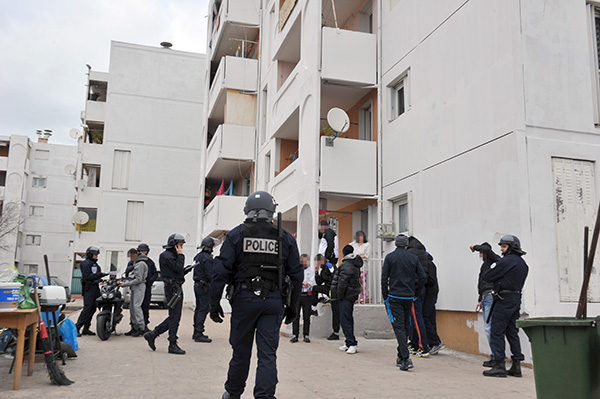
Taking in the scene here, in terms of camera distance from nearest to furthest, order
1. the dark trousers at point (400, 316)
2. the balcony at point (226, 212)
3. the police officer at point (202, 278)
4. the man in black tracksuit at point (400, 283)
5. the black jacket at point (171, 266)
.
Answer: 1. the dark trousers at point (400, 316)
2. the man in black tracksuit at point (400, 283)
3. the black jacket at point (171, 266)
4. the police officer at point (202, 278)
5. the balcony at point (226, 212)

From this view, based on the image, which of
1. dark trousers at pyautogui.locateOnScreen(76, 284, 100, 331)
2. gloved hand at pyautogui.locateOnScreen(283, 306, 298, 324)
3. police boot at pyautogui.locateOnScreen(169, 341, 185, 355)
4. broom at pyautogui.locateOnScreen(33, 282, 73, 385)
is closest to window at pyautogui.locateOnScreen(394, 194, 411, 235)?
police boot at pyautogui.locateOnScreen(169, 341, 185, 355)

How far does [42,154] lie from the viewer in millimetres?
58969

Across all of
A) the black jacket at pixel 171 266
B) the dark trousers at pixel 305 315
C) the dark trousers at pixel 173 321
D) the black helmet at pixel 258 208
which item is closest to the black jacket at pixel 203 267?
the black jacket at pixel 171 266

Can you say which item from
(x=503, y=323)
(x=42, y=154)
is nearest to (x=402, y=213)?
(x=503, y=323)

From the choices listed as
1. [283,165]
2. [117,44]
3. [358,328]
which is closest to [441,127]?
[358,328]

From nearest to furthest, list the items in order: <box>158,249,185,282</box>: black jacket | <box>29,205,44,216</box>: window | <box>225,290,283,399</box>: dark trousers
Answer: <box>225,290,283,399</box>: dark trousers
<box>158,249,185,282</box>: black jacket
<box>29,205,44,216</box>: window

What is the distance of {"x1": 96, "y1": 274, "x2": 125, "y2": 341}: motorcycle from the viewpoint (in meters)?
11.4

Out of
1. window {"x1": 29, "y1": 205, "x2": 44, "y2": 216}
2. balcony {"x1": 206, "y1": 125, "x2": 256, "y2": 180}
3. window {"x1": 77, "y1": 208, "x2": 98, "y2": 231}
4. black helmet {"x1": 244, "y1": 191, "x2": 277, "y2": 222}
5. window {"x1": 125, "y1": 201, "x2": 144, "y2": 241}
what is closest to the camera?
black helmet {"x1": 244, "y1": 191, "x2": 277, "y2": 222}

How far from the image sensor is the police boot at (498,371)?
773cm

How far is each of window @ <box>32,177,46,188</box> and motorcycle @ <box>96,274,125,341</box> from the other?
52006 mm

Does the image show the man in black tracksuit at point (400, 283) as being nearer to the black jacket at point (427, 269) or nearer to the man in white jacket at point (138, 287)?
the black jacket at point (427, 269)

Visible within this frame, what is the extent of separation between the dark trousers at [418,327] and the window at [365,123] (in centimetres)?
707

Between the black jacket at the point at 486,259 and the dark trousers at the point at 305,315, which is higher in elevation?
the black jacket at the point at 486,259

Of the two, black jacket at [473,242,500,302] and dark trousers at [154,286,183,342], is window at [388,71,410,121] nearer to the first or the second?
black jacket at [473,242,500,302]
